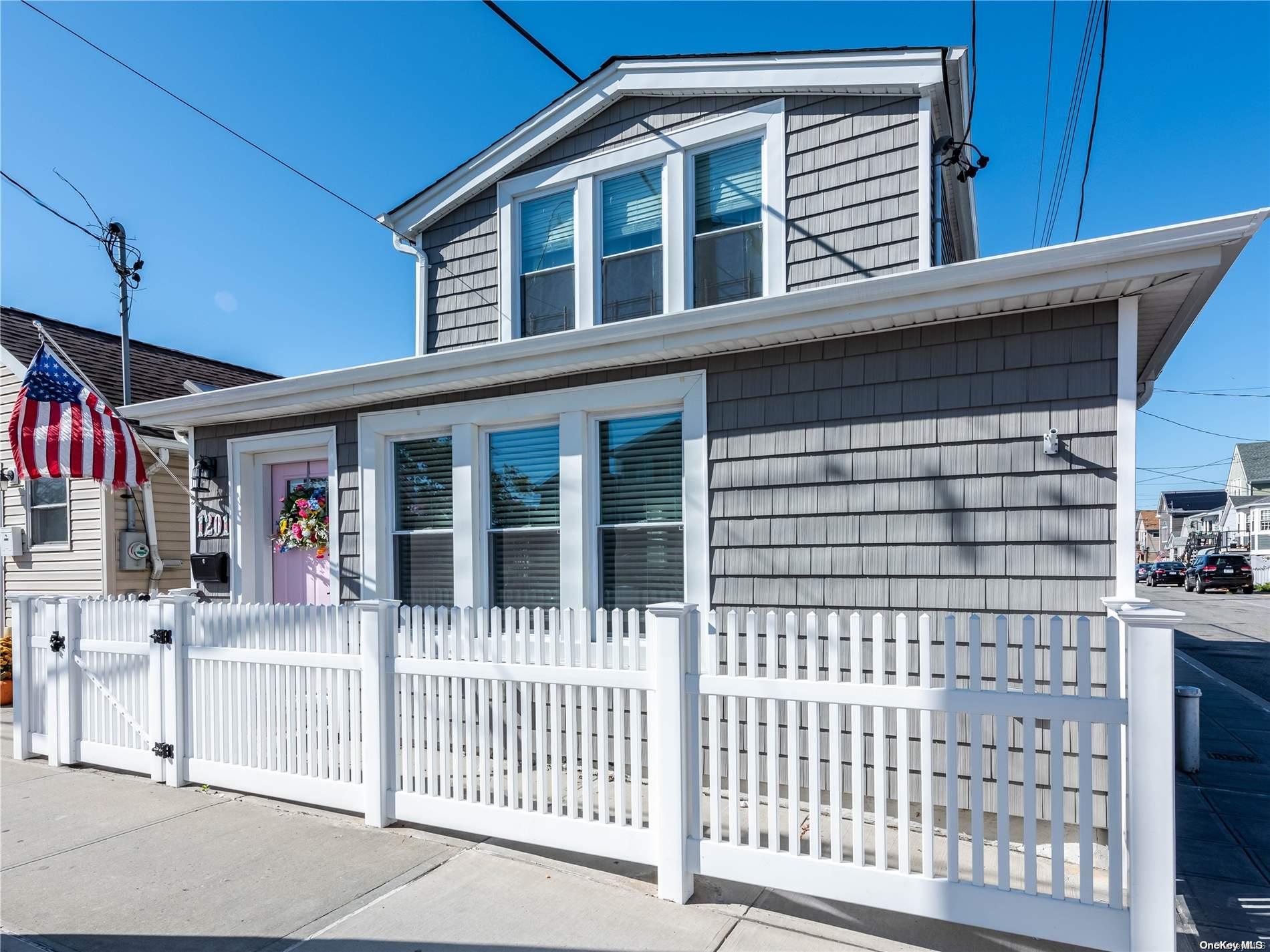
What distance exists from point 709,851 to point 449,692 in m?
1.58

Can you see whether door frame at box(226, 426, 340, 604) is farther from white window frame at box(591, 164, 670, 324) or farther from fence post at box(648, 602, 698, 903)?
fence post at box(648, 602, 698, 903)

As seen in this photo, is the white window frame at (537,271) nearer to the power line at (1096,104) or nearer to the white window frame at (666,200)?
the white window frame at (666,200)

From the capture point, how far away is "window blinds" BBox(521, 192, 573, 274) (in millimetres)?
6473

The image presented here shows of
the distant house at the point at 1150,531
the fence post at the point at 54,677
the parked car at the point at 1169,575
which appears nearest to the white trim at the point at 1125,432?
the fence post at the point at 54,677

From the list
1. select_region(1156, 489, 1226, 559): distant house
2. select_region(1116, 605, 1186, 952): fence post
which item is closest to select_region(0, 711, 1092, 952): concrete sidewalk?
select_region(1116, 605, 1186, 952): fence post

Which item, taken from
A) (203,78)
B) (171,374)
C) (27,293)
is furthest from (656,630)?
(27,293)

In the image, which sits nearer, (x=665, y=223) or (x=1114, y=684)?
(x=1114, y=684)

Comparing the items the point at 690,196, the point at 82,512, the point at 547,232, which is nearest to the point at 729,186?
the point at 690,196

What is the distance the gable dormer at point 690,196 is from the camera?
5176 mm

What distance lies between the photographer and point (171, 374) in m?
10.8

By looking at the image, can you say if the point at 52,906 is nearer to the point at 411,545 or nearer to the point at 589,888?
the point at 589,888

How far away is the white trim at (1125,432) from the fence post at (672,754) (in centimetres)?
214

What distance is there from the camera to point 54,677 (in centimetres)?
535

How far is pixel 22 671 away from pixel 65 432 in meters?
2.47
